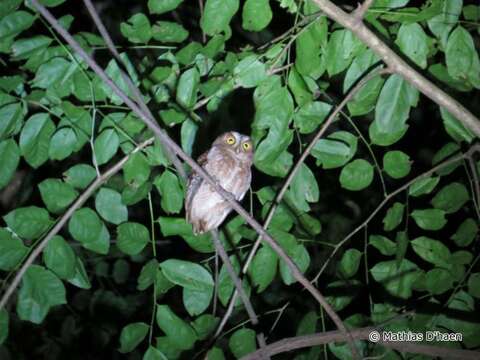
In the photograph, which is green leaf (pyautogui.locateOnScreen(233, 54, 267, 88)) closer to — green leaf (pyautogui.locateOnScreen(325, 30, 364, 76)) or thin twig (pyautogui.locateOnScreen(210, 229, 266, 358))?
green leaf (pyautogui.locateOnScreen(325, 30, 364, 76))

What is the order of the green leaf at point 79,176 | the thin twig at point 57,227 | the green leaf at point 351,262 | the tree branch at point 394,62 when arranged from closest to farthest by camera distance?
the tree branch at point 394,62
the thin twig at point 57,227
the green leaf at point 79,176
the green leaf at point 351,262

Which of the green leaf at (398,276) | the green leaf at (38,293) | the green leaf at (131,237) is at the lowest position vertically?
the green leaf at (398,276)

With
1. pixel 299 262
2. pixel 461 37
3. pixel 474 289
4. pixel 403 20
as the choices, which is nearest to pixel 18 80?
pixel 299 262

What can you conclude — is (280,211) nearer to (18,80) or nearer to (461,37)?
(461,37)

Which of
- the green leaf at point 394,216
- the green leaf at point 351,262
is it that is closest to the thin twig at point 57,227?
the green leaf at point 351,262

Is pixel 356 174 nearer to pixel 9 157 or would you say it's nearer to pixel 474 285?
Answer: pixel 474 285

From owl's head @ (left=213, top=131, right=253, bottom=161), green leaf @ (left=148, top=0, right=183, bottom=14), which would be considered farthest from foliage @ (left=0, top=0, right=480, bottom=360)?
owl's head @ (left=213, top=131, right=253, bottom=161)

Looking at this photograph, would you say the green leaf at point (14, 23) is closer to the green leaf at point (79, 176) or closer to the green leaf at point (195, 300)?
the green leaf at point (79, 176)
